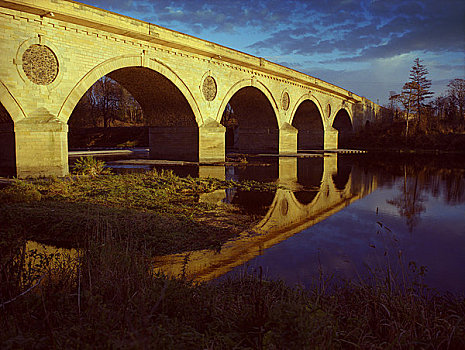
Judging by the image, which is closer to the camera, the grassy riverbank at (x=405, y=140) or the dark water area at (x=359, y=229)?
the dark water area at (x=359, y=229)

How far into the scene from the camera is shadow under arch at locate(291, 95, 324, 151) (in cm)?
3292

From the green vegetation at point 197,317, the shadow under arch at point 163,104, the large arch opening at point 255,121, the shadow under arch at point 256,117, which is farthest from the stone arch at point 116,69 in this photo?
the green vegetation at point 197,317

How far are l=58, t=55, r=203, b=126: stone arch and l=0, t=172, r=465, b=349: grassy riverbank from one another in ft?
26.6

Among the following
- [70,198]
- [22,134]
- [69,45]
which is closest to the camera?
[70,198]

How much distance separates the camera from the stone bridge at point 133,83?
11.0 m

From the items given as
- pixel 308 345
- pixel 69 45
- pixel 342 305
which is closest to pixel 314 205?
pixel 342 305

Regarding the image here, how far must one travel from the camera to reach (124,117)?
51688mm

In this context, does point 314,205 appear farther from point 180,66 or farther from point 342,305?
point 180,66

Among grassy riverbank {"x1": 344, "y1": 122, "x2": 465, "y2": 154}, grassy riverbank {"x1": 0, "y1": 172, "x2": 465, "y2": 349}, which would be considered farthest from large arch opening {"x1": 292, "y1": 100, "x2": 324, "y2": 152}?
grassy riverbank {"x1": 0, "y1": 172, "x2": 465, "y2": 349}

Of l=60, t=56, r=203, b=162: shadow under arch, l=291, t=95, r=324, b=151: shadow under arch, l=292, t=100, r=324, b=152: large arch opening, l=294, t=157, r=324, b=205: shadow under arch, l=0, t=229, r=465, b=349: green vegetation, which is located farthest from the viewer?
l=292, t=100, r=324, b=152: large arch opening

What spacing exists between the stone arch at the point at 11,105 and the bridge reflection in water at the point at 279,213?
702 cm

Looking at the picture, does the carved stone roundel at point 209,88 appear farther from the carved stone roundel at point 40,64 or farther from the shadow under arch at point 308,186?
the carved stone roundel at point 40,64

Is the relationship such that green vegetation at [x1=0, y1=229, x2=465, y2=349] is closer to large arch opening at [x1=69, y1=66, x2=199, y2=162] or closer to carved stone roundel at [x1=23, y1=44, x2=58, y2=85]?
carved stone roundel at [x1=23, y1=44, x2=58, y2=85]

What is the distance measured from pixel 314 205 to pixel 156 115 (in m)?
13.9
